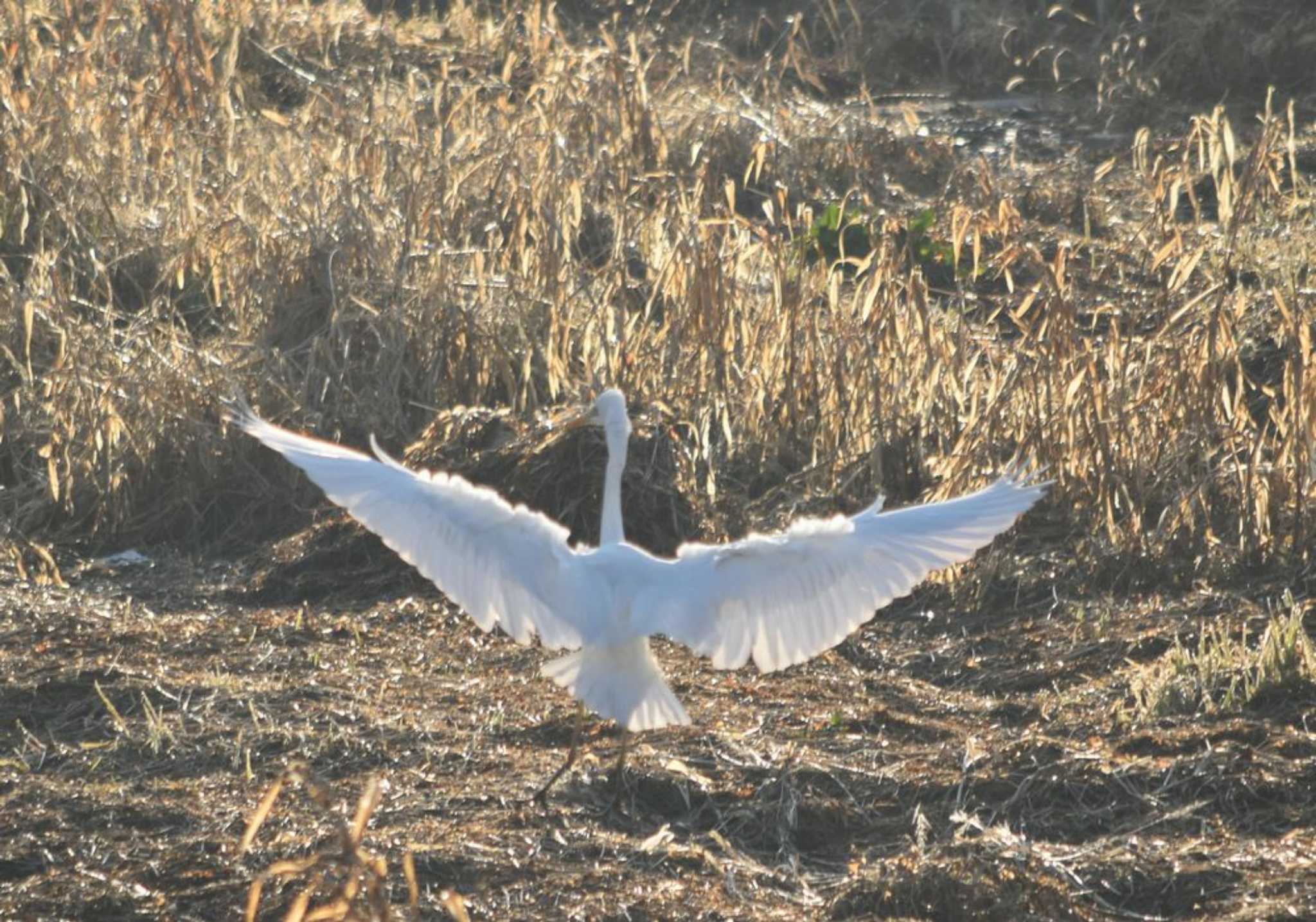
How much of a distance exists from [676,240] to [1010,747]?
9.63 feet

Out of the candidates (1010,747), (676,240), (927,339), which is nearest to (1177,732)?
(1010,747)

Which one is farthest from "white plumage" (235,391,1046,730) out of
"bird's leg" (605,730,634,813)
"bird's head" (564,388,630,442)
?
"bird's head" (564,388,630,442)

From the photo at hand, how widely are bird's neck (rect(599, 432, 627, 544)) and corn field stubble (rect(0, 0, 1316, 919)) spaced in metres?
0.54

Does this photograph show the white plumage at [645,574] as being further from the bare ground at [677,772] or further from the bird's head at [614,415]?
the bird's head at [614,415]

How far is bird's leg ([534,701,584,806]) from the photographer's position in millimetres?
4043

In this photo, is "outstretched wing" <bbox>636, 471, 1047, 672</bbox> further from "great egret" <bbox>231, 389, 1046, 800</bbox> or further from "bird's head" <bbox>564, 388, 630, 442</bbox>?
"bird's head" <bbox>564, 388, 630, 442</bbox>

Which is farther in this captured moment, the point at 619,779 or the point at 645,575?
the point at 619,779

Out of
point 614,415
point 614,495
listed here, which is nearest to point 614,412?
point 614,415

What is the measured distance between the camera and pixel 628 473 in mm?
5855

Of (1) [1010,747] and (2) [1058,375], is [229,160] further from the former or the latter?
(1) [1010,747]

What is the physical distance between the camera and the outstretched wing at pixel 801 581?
3.90 metres

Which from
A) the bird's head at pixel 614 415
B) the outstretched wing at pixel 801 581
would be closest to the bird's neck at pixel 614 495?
the bird's head at pixel 614 415

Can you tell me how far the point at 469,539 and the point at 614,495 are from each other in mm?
450

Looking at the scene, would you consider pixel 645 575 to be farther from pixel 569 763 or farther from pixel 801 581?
pixel 569 763
